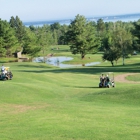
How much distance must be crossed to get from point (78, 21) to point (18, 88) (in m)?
65.2

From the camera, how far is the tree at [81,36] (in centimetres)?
8788

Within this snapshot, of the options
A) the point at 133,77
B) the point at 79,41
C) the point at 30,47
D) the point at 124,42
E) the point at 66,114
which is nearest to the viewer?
the point at 66,114

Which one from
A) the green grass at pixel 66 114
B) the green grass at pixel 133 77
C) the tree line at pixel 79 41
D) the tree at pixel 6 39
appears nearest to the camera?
the green grass at pixel 66 114

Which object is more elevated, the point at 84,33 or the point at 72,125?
the point at 84,33

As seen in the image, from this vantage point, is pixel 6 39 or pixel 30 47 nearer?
pixel 6 39

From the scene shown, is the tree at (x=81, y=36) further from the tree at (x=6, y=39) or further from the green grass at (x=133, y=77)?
the green grass at (x=133, y=77)

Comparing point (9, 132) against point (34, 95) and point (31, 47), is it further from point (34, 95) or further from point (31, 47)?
point (31, 47)

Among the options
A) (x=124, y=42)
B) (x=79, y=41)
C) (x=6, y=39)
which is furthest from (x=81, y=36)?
(x=6, y=39)

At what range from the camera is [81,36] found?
88562 mm

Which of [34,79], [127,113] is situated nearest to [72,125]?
[127,113]

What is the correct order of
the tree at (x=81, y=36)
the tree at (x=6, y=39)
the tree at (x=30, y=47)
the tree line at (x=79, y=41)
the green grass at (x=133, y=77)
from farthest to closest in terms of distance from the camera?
the tree at (x=81, y=36) < the tree at (x=30, y=47) < the tree at (x=6, y=39) < the tree line at (x=79, y=41) < the green grass at (x=133, y=77)

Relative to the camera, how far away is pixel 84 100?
79.5 ft

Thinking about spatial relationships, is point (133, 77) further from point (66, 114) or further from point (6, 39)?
point (6, 39)

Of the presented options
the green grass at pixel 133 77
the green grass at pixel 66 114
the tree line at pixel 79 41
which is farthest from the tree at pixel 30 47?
the green grass at pixel 66 114
